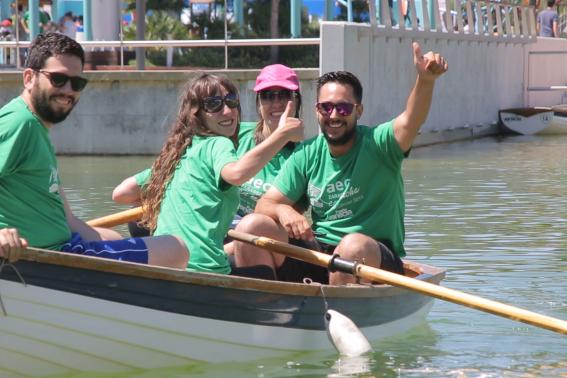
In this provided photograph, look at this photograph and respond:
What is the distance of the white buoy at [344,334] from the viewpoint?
281 inches

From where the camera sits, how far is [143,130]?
20750 mm

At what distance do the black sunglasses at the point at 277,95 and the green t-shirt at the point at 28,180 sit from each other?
2.03 m

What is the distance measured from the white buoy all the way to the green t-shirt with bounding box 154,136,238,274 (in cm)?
59

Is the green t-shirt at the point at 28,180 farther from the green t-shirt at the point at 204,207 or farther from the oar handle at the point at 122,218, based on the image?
the oar handle at the point at 122,218

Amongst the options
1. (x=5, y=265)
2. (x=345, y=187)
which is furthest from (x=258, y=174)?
(x=5, y=265)

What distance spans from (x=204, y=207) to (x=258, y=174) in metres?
1.47

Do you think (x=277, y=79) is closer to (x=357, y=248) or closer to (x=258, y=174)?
(x=258, y=174)

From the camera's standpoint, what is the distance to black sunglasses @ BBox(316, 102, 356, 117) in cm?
739

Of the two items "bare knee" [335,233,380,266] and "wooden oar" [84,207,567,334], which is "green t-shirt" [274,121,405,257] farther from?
"wooden oar" [84,207,567,334]

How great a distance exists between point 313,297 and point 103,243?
3.70 ft

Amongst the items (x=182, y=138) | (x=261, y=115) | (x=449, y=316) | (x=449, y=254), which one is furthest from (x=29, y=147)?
(x=449, y=254)

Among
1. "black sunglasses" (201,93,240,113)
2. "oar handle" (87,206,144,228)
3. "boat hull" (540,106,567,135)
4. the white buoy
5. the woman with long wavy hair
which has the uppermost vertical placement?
"black sunglasses" (201,93,240,113)

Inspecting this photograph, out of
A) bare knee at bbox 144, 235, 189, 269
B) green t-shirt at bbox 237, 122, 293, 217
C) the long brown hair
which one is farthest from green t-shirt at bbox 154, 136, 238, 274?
green t-shirt at bbox 237, 122, 293, 217

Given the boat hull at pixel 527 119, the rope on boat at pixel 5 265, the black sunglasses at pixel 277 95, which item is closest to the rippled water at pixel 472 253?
the rope on boat at pixel 5 265
